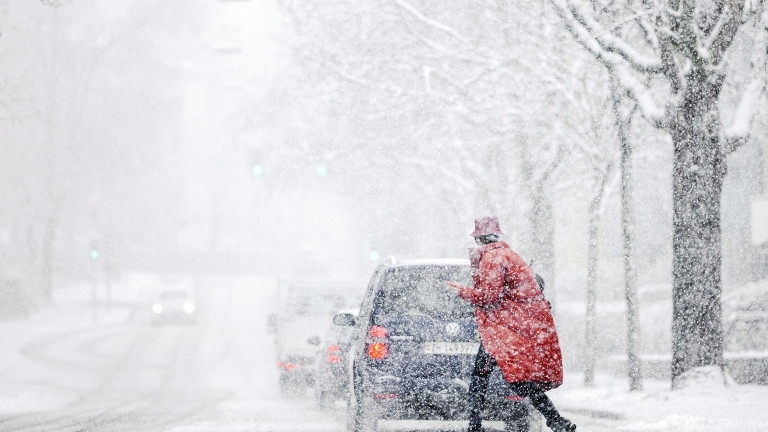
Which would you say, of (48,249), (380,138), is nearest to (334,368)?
(380,138)

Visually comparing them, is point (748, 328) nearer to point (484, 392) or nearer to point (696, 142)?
point (696, 142)

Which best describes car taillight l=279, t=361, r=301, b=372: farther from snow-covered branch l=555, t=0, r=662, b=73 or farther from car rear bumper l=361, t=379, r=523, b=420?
car rear bumper l=361, t=379, r=523, b=420

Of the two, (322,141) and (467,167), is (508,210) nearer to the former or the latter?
(467,167)

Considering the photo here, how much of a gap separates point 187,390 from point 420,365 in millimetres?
13385

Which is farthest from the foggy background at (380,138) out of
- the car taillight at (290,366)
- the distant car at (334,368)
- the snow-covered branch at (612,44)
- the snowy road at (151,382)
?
the distant car at (334,368)

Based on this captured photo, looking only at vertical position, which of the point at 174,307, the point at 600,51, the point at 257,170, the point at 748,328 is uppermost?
the point at 600,51

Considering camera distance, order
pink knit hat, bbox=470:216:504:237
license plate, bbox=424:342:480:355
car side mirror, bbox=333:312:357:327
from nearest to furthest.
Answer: pink knit hat, bbox=470:216:504:237 < license plate, bbox=424:342:480:355 < car side mirror, bbox=333:312:357:327

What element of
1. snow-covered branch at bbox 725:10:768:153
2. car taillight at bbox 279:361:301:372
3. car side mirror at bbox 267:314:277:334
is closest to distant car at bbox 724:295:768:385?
snow-covered branch at bbox 725:10:768:153

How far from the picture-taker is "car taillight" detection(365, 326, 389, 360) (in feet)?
35.3

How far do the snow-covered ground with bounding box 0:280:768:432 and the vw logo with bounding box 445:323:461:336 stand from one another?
2579 mm

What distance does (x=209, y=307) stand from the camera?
62.9 metres

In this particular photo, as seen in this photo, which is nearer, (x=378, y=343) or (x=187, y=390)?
(x=378, y=343)

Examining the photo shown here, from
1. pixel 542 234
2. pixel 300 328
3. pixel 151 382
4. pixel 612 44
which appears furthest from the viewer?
pixel 151 382

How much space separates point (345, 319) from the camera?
1241 cm
